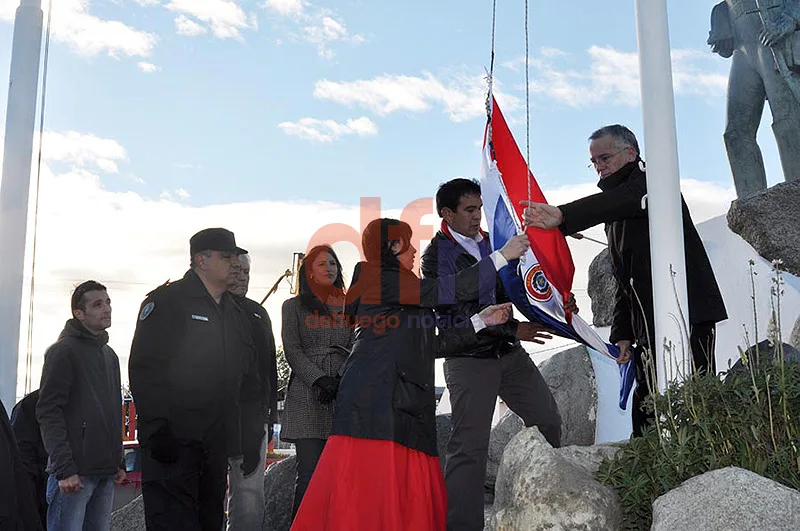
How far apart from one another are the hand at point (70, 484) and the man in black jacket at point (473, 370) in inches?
84.3

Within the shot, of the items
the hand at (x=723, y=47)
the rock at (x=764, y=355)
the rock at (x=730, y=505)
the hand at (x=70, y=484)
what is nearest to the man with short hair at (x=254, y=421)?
the hand at (x=70, y=484)

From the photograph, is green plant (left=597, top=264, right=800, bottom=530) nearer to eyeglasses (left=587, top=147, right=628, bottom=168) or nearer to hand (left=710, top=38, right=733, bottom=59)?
eyeglasses (left=587, top=147, right=628, bottom=168)

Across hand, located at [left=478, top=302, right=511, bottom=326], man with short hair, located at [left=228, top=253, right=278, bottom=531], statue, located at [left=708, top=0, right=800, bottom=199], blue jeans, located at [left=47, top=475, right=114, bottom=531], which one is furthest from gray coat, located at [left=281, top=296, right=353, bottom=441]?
statue, located at [left=708, top=0, right=800, bottom=199]

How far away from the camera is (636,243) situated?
4223mm

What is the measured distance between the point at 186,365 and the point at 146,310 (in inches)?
13.3

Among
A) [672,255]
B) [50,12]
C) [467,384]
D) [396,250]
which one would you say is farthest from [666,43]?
[50,12]

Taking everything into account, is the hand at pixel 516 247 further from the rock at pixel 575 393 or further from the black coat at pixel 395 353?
the rock at pixel 575 393

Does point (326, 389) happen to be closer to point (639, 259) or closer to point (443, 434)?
point (443, 434)

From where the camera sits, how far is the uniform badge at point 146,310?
14.3 ft

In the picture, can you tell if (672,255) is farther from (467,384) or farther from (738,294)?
(738,294)

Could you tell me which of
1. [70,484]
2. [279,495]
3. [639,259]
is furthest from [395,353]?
[279,495]

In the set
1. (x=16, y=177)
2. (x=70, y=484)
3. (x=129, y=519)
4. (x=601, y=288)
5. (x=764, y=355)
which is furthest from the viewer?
(x=601, y=288)

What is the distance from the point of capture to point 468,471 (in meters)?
4.31

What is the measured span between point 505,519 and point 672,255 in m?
1.35
